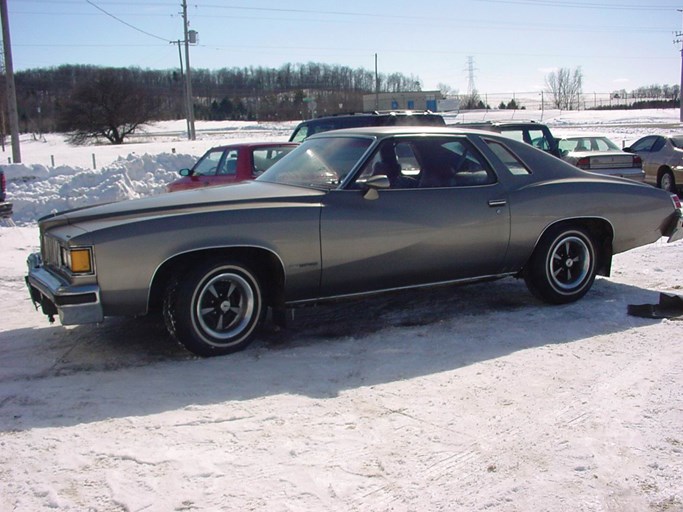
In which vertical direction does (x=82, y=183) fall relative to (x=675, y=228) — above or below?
above

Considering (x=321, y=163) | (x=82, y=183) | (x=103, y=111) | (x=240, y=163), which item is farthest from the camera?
(x=103, y=111)

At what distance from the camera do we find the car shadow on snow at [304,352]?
410cm

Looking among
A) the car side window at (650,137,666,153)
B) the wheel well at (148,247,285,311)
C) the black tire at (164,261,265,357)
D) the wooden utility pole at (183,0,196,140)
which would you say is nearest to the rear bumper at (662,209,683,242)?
the wheel well at (148,247,285,311)

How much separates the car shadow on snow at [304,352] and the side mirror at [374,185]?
1.05m

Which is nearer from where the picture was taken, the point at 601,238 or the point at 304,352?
the point at 304,352

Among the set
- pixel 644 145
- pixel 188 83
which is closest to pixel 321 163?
pixel 644 145

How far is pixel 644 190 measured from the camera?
21.2 ft

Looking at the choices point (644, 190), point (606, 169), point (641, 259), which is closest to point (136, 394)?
point (644, 190)

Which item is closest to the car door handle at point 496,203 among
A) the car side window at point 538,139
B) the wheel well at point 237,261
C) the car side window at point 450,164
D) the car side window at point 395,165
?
the car side window at point 450,164

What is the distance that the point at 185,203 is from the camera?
192 inches

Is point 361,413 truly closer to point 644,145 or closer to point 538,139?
point 538,139

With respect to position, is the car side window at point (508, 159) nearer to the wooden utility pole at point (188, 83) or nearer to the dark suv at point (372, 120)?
the dark suv at point (372, 120)

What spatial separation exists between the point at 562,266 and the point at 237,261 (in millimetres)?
2986

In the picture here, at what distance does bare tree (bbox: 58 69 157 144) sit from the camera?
60.2m
